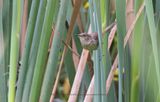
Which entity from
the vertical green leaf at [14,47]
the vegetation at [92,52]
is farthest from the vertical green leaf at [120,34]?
the vertical green leaf at [14,47]

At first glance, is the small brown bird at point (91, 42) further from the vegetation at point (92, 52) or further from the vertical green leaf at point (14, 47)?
the vertical green leaf at point (14, 47)

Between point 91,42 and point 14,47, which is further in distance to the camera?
point 14,47

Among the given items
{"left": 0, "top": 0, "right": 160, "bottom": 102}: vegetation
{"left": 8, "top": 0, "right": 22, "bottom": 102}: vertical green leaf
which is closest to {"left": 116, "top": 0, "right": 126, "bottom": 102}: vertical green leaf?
{"left": 0, "top": 0, "right": 160, "bottom": 102}: vegetation

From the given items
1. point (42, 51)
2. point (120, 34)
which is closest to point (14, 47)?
point (42, 51)

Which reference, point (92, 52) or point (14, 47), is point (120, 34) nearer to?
point (92, 52)

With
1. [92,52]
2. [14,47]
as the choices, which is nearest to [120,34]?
[92,52]

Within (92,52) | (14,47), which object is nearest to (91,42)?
(92,52)

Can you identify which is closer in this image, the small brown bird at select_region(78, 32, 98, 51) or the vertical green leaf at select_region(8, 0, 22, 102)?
the small brown bird at select_region(78, 32, 98, 51)

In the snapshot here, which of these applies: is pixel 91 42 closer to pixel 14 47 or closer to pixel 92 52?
pixel 92 52

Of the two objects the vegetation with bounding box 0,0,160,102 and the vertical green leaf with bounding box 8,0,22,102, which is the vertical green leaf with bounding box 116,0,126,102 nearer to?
the vegetation with bounding box 0,0,160,102

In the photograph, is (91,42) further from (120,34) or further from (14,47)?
(14,47)

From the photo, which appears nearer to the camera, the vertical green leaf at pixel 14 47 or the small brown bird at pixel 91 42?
the small brown bird at pixel 91 42

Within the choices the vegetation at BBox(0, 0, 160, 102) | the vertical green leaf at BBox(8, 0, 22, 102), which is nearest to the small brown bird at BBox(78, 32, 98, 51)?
the vegetation at BBox(0, 0, 160, 102)

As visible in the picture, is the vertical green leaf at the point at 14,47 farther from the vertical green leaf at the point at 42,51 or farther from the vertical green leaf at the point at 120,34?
the vertical green leaf at the point at 120,34
